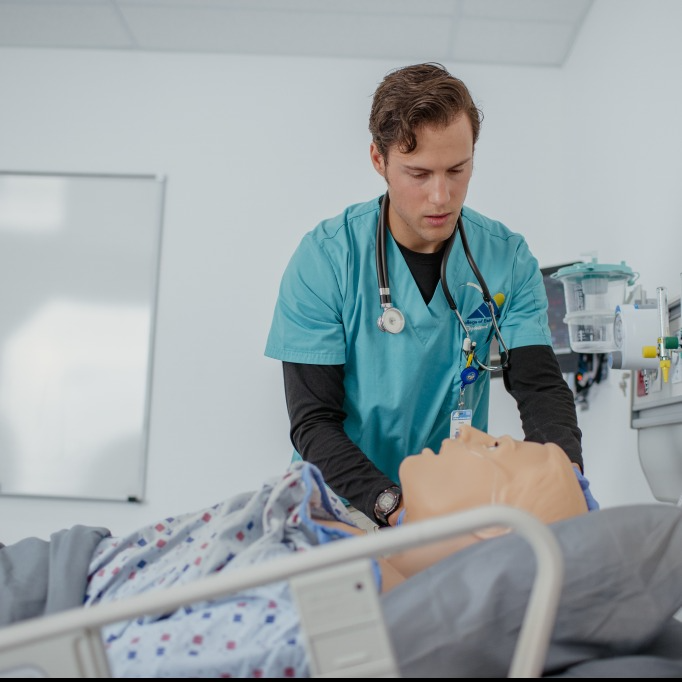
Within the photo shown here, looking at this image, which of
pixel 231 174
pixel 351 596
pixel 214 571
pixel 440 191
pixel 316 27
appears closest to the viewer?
pixel 351 596

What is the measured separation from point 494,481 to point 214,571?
0.39 m

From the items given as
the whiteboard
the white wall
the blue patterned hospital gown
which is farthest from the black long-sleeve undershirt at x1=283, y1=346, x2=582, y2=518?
the whiteboard

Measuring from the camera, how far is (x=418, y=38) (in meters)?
3.10

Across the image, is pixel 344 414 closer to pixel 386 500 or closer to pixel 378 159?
pixel 386 500

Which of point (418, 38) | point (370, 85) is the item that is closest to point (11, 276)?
point (370, 85)

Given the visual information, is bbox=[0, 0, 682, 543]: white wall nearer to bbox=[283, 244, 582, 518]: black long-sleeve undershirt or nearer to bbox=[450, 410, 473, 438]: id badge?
bbox=[283, 244, 582, 518]: black long-sleeve undershirt

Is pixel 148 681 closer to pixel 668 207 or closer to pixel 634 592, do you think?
pixel 634 592

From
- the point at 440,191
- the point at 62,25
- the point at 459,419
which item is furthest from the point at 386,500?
the point at 62,25

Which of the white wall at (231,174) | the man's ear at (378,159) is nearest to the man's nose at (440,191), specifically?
the man's ear at (378,159)

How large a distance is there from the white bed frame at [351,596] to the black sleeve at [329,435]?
693mm

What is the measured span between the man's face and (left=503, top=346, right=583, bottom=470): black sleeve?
324 mm

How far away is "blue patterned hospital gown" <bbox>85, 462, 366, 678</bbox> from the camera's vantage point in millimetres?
750

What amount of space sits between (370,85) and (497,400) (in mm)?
1418

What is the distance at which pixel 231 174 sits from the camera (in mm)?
3195
